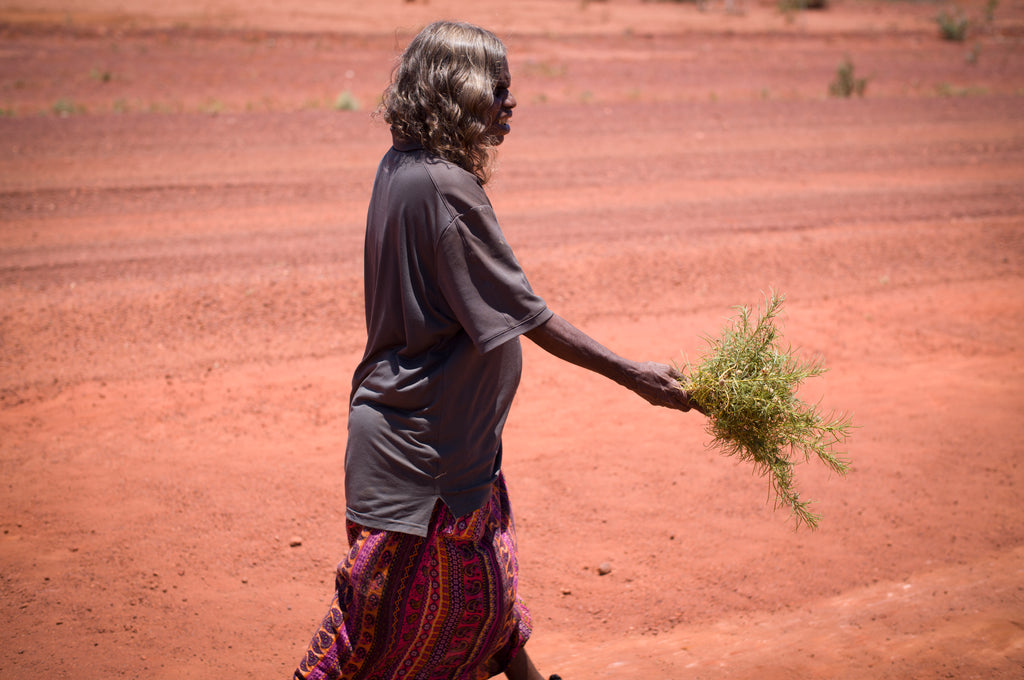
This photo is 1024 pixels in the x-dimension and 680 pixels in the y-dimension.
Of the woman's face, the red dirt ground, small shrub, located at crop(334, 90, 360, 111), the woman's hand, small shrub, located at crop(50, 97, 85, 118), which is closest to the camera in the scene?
the woman's face

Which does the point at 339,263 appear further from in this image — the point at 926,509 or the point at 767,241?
the point at 926,509

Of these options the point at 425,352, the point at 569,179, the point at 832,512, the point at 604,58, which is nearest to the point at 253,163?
the point at 569,179

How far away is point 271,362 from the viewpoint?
5.96 meters

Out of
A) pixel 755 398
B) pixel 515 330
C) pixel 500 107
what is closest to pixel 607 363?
pixel 515 330

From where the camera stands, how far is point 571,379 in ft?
19.0

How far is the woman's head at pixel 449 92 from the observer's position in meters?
2.21

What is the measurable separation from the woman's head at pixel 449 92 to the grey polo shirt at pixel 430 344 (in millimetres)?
64

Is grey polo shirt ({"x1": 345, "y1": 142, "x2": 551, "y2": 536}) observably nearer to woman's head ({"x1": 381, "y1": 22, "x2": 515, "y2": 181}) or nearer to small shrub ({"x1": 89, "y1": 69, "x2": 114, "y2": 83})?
woman's head ({"x1": 381, "y1": 22, "x2": 515, "y2": 181})

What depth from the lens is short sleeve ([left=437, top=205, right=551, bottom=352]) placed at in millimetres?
2166

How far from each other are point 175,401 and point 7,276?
288 centimetres

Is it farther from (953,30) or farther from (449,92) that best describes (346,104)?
(953,30)

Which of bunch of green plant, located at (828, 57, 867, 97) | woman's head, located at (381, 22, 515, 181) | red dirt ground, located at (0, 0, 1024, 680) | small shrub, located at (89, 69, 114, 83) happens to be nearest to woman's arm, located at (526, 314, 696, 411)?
woman's head, located at (381, 22, 515, 181)

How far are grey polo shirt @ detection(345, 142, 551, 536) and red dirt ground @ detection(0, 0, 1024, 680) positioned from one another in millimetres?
1327

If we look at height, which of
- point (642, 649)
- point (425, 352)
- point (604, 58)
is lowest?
point (642, 649)
